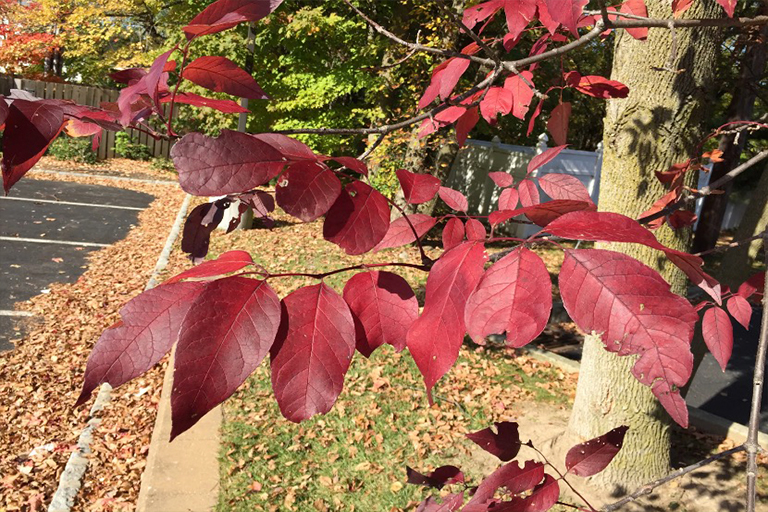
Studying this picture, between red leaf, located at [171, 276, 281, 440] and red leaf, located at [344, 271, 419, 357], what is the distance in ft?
0.58

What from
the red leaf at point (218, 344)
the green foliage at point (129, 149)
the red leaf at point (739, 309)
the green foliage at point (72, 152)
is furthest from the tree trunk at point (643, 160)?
the green foliage at point (129, 149)

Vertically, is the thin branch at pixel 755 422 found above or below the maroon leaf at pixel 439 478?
above

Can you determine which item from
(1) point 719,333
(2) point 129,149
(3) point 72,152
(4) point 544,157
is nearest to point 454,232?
(4) point 544,157

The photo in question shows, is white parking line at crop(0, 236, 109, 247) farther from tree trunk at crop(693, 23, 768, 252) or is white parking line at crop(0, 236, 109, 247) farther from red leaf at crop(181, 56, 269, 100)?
tree trunk at crop(693, 23, 768, 252)

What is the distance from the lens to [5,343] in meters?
5.30

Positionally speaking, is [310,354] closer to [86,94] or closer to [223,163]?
[223,163]

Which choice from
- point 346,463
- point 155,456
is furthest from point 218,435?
point 346,463

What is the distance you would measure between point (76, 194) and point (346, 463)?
1075 centimetres

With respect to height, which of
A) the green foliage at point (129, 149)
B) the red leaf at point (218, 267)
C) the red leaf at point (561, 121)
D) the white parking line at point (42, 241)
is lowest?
the white parking line at point (42, 241)

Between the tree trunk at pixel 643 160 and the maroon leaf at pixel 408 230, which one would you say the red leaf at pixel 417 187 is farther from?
the tree trunk at pixel 643 160

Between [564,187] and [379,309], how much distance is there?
48 cm

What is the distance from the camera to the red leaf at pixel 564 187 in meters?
1.01

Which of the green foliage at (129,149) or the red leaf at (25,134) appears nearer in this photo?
the red leaf at (25,134)

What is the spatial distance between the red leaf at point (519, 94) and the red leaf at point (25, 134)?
88 centimetres
